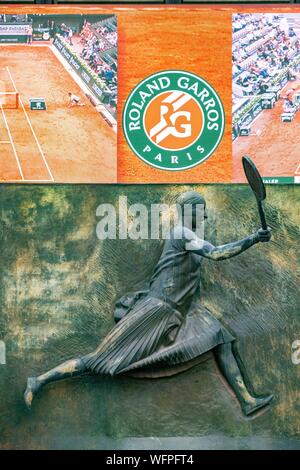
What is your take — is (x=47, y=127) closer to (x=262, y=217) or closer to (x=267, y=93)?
(x=267, y=93)

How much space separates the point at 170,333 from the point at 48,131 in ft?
7.72

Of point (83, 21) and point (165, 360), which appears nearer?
point (165, 360)

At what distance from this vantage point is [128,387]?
13.4m

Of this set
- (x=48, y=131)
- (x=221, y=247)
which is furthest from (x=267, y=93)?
(x=48, y=131)

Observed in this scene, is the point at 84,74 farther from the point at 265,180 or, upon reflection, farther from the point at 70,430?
the point at 70,430

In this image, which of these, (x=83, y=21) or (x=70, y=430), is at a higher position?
(x=83, y=21)

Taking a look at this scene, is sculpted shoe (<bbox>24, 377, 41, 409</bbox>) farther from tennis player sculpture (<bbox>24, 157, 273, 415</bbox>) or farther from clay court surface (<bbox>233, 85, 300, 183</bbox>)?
clay court surface (<bbox>233, 85, 300, 183</bbox>)

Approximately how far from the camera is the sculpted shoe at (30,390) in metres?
13.4

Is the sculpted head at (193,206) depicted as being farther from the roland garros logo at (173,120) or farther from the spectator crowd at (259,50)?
the spectator crowd at (259,50)

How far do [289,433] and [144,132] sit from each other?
10.5ft

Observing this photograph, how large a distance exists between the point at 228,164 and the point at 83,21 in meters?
2.02

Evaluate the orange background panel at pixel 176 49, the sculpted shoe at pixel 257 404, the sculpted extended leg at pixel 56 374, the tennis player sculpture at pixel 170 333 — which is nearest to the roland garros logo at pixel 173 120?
the orange background panel at pixel 176 49

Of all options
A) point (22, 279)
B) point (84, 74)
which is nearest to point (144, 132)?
point (84, 74)
